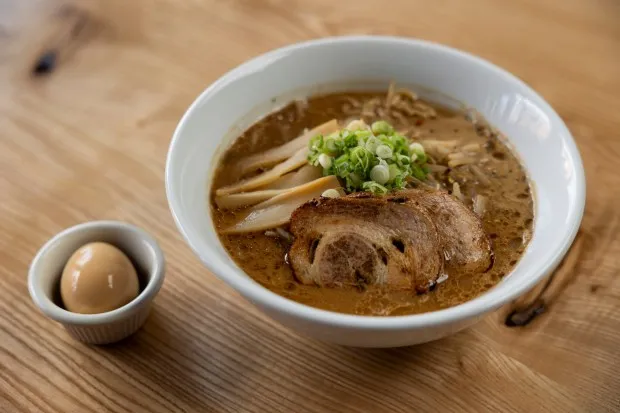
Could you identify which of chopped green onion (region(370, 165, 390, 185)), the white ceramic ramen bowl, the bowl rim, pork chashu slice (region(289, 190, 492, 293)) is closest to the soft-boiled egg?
the bowl rim

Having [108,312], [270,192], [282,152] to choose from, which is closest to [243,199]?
[270,192]

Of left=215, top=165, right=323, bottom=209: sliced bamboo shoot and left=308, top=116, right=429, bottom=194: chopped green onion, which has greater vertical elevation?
left=308, top=116, right=429, bottom=194: chopped green onion

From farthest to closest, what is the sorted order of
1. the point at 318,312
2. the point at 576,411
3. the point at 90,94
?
1. the point at 90,94
2. the point at 576,411
3. the point at 318,312

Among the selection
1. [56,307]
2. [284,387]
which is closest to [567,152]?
[284,387]

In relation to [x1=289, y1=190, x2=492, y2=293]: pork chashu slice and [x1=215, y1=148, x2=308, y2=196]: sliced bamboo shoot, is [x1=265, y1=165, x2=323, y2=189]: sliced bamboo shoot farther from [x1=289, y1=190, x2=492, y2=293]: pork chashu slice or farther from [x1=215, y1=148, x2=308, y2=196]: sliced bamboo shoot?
[x1=289, y1=190, x2=492, y2=293]: pork chashu slice

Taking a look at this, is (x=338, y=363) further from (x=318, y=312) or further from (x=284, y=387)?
(x=318, y=312)

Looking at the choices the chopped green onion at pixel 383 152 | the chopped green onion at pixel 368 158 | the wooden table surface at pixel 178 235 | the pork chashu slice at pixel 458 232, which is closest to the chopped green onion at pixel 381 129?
the chopped green onion at pixel 368 158
